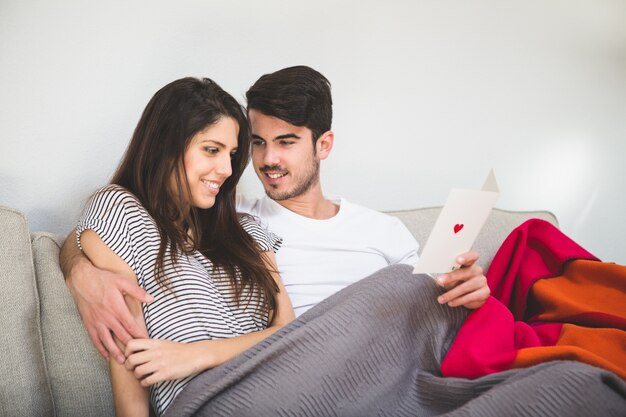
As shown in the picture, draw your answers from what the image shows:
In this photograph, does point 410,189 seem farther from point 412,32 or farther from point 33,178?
point 33,178

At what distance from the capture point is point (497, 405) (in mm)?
929

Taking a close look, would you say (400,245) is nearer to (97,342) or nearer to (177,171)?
(177,171)

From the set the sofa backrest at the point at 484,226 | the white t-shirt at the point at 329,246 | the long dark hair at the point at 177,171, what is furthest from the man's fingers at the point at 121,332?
the sofa backrest at the point at 484,226

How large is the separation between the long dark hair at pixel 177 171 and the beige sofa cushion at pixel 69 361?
0.86ft

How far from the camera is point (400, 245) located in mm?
1780

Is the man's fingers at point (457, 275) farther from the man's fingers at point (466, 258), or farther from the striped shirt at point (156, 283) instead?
the striped shirt at point (156, 283)

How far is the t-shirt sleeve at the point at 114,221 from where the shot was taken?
119 cm

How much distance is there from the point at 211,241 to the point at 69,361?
0.41m

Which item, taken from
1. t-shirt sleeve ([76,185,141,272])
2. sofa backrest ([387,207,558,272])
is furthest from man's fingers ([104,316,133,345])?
sofa backrest ([387,207,558,272])

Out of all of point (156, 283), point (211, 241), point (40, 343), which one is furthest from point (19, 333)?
point (211, 241)

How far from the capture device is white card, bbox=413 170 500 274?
1.01 m

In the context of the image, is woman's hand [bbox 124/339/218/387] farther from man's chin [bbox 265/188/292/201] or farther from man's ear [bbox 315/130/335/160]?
man's ear [bbox 315/130/335/160]

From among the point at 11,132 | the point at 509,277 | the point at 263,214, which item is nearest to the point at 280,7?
the point at 263,214

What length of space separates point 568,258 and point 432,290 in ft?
1.81
